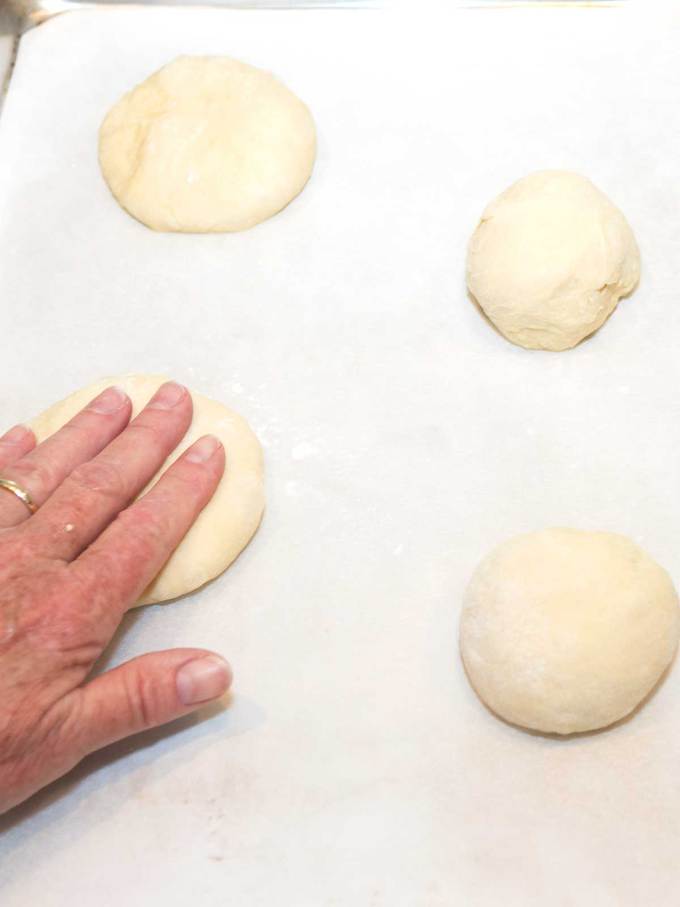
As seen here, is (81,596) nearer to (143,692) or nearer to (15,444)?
(143,692)

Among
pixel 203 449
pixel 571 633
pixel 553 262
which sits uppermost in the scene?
pixel 553 262

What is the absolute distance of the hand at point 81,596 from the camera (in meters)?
1.28

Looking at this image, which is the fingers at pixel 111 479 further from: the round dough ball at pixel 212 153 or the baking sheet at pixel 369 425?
the round dough ball at pixel 212 153

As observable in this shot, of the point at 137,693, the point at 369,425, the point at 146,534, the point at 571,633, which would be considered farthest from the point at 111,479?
the point at 571,633

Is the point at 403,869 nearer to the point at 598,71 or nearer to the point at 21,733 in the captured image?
the point at 21,733

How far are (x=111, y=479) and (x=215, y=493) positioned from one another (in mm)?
207

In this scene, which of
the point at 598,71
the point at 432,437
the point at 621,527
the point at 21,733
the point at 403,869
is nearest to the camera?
the point at 21,733

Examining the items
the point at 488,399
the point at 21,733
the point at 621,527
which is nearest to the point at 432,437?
the point at 488,399

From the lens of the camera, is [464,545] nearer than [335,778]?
No

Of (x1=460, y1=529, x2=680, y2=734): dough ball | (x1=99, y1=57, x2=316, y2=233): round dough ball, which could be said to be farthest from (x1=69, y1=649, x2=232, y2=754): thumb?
(x1=99, y1=57, x2=316, y2=233): round dough ball

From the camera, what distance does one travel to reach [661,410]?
171cm

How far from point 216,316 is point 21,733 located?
3.15 feet

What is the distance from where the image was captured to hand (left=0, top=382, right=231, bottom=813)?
50.3 inches

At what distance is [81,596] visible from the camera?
4.43 feet
